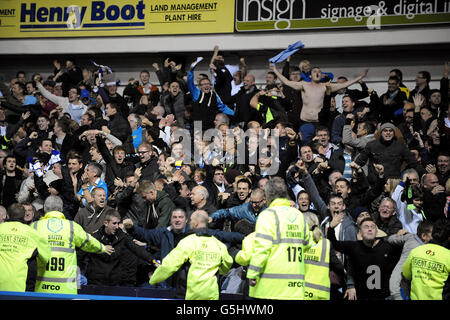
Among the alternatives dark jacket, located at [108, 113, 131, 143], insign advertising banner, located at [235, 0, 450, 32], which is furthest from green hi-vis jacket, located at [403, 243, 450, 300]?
insign advertising banner, located at [235, 0, 450, 32]

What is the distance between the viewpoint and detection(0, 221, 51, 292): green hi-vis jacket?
28.2 ft

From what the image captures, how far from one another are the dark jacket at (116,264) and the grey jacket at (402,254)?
3.19 metres

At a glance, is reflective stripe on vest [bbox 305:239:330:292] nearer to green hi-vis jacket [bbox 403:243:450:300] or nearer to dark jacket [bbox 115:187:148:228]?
green hi-vis jacket [bbox 403:243:450:300]

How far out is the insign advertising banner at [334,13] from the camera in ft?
47.4

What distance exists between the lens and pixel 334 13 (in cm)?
1515

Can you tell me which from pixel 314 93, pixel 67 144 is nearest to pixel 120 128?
pixel 67 144

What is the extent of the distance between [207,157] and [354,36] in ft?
16.4

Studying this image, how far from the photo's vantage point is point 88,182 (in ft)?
38.3

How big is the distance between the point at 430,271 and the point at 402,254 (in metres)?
0.64

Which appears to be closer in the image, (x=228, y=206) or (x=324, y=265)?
(x=324, y=265)

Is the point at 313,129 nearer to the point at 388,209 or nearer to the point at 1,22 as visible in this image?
the point at 388,209

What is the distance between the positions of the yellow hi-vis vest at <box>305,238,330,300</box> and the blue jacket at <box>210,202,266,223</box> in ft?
4.54
